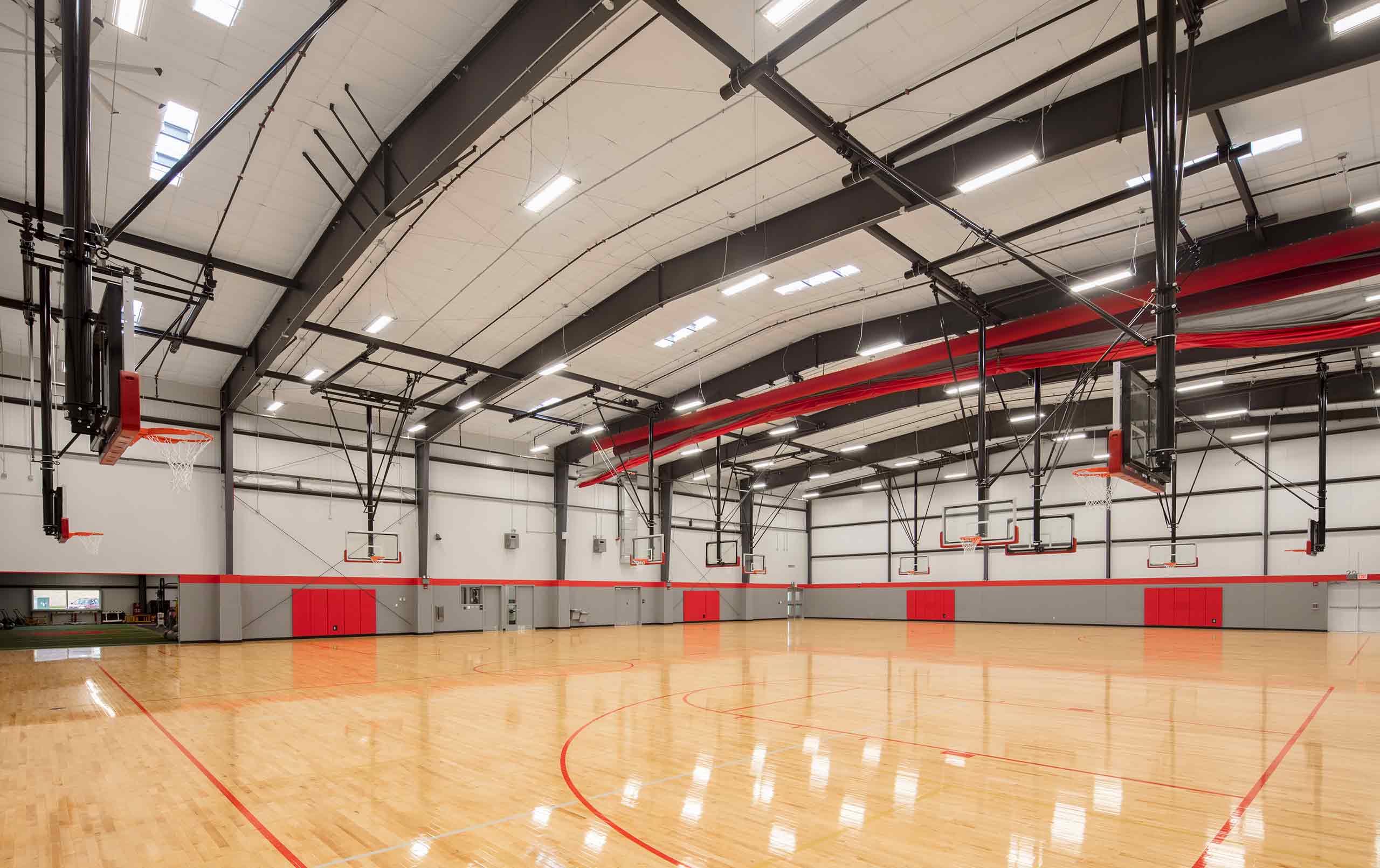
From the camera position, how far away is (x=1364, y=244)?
39.2 ft

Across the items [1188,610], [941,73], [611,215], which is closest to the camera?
[941,73]

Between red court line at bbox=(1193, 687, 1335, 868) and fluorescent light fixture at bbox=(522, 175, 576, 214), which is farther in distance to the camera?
fluorescent light fixture at bbox=(522, 175, 576, 214)

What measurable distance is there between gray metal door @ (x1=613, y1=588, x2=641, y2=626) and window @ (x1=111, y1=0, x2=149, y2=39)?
2680 cm

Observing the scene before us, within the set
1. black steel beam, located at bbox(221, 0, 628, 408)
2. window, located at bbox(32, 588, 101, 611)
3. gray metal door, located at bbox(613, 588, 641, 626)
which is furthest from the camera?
gray metal door, located at bbox(613, 588, 641, 626)

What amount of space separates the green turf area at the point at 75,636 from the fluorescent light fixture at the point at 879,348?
73.8 feet

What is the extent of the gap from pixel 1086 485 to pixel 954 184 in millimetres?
25831

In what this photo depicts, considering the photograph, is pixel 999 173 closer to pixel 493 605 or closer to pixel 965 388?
pixel 965 388

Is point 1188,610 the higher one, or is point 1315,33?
point 1315,33

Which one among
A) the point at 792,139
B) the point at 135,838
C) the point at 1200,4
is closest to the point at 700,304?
the point at 792,139

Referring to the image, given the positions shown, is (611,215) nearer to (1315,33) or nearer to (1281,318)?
(1315,33)

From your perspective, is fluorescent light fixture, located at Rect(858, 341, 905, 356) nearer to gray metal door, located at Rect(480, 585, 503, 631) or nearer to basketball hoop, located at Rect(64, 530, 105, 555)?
gray metal door, located at Rect(480, 585, 503, 631)

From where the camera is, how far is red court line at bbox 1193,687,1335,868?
15.6 ft

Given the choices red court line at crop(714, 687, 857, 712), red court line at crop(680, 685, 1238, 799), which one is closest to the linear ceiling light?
red court line at crop(714, 687, 857, 712)

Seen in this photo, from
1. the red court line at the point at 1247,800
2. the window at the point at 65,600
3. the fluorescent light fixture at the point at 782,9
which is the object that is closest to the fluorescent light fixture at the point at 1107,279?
the red court line at the point at 1247,800
